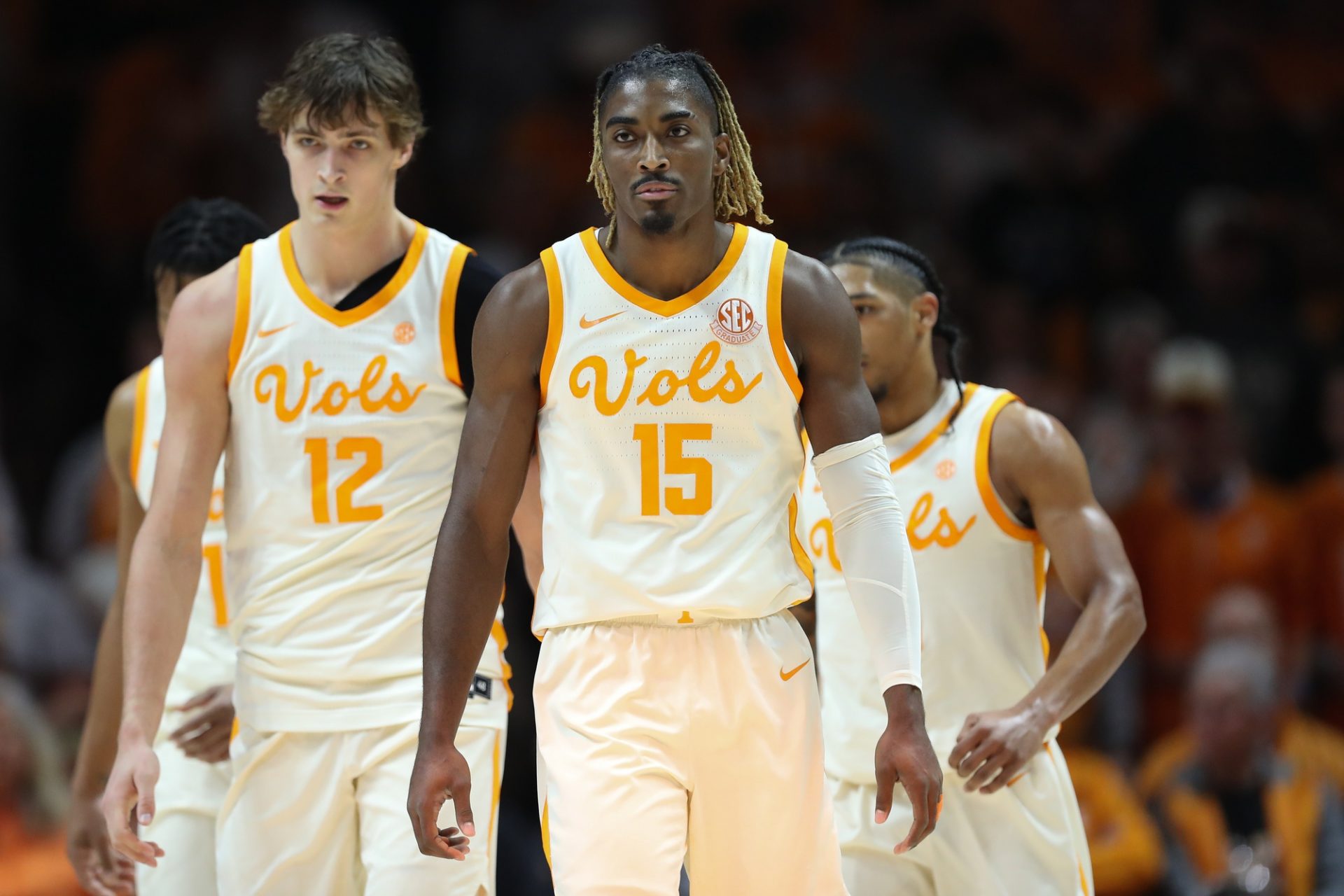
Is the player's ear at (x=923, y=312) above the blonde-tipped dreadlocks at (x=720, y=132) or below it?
below

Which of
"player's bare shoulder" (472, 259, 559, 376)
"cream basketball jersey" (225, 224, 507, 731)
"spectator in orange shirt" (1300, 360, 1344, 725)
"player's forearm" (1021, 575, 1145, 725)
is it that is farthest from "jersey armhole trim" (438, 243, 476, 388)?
"spectator in orange shirt" (1300, 360, 1344, 725)

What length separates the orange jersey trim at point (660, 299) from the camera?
3.95 meters

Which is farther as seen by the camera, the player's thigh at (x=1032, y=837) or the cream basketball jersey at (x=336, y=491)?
the player's thigh at (x=1032, y=837)

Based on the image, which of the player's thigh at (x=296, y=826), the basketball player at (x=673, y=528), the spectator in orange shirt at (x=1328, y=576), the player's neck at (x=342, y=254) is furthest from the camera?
the spectator in orange shirt at (x=1328, y=576)

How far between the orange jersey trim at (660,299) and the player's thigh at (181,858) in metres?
A: 2.01

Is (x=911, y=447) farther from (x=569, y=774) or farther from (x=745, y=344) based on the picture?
(x=569, y=774)

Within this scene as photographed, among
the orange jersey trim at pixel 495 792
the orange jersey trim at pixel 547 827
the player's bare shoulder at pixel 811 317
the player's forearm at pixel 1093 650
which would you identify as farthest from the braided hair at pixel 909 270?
the orange jersey trim at pixel 547 827

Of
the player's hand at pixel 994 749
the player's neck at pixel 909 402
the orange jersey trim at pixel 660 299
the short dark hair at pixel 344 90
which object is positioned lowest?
the player's hand at pixel 994 749

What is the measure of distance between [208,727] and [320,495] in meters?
0.80

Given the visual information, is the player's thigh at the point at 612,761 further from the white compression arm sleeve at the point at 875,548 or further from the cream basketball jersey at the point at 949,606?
the cream basketball jersey at the point at 949,606

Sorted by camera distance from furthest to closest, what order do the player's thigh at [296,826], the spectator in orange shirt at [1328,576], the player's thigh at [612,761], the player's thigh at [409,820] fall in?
1. the spectator in orange shirt at [1328,576]
2. the player's thigh at [296,826]
3. the player's thigh at [409,820]
4. the player's thigh at [612,761]

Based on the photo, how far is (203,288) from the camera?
15.1ft

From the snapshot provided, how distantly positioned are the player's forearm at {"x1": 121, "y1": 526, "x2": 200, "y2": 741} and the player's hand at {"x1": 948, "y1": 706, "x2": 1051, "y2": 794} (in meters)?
1.95

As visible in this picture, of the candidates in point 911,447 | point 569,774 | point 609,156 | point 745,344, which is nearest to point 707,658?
point 569,774
